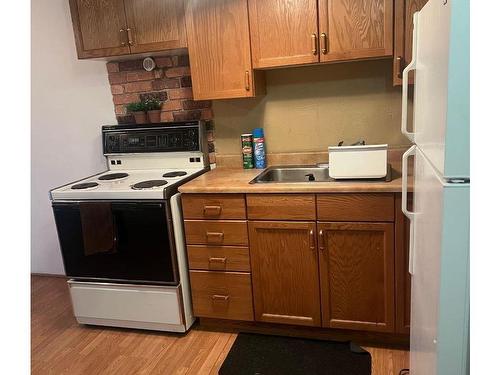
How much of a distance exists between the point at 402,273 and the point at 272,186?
79 cm

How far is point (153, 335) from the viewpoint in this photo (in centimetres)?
244

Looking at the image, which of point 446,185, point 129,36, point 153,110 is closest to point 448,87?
point 446,185

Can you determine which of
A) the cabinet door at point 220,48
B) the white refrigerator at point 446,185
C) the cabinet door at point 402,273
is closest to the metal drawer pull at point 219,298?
the cabinet door at point 402,273

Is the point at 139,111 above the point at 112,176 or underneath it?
above

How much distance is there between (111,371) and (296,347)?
1.02 m

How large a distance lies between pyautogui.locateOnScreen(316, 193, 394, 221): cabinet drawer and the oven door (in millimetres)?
869

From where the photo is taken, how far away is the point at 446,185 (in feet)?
2.80

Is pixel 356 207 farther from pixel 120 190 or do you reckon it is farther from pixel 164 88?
pixel 164 88

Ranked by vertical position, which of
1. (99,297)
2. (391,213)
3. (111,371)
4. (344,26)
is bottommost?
(111,371)

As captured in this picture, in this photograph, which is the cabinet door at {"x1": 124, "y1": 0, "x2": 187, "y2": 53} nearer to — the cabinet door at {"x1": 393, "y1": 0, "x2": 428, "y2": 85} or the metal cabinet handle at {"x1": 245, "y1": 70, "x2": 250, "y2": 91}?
the metal cabinet handle at {"x1": 245, "y1": 70, "x2": 250, "y2": 91}

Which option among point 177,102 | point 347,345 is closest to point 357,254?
point 347,345

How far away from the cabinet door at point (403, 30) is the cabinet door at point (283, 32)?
40 cm

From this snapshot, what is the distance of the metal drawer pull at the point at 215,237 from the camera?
2230mm
